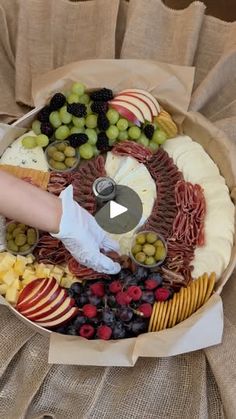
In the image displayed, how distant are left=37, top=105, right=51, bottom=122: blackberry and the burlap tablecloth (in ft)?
0.39

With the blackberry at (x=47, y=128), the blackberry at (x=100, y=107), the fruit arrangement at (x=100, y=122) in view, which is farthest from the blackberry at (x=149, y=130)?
the blackberry at (x=47, y=128)

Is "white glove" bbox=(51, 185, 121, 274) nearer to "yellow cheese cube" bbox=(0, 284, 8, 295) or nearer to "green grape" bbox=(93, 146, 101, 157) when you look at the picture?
"yellow cheese cube" bbox=(0, 284, 8, 295)

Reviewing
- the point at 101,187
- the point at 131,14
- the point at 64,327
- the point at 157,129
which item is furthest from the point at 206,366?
the point at 131,14

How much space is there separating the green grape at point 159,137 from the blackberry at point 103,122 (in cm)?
11

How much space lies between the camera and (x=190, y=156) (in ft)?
4.17

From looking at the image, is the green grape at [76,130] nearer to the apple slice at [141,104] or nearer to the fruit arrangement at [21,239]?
the apple slice at [141,104]

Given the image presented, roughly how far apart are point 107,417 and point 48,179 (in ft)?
1.74

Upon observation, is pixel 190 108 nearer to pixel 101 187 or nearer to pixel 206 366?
pixel 101 187

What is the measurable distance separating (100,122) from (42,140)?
0.14 meters

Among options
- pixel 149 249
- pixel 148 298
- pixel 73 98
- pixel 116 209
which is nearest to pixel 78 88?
pixel 73 98

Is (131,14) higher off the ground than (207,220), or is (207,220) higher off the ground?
(131,14)

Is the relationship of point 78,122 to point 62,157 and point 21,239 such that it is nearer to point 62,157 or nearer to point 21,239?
point 62,157

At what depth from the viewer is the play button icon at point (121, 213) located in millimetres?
1199

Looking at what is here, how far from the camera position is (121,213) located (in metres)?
1.22
